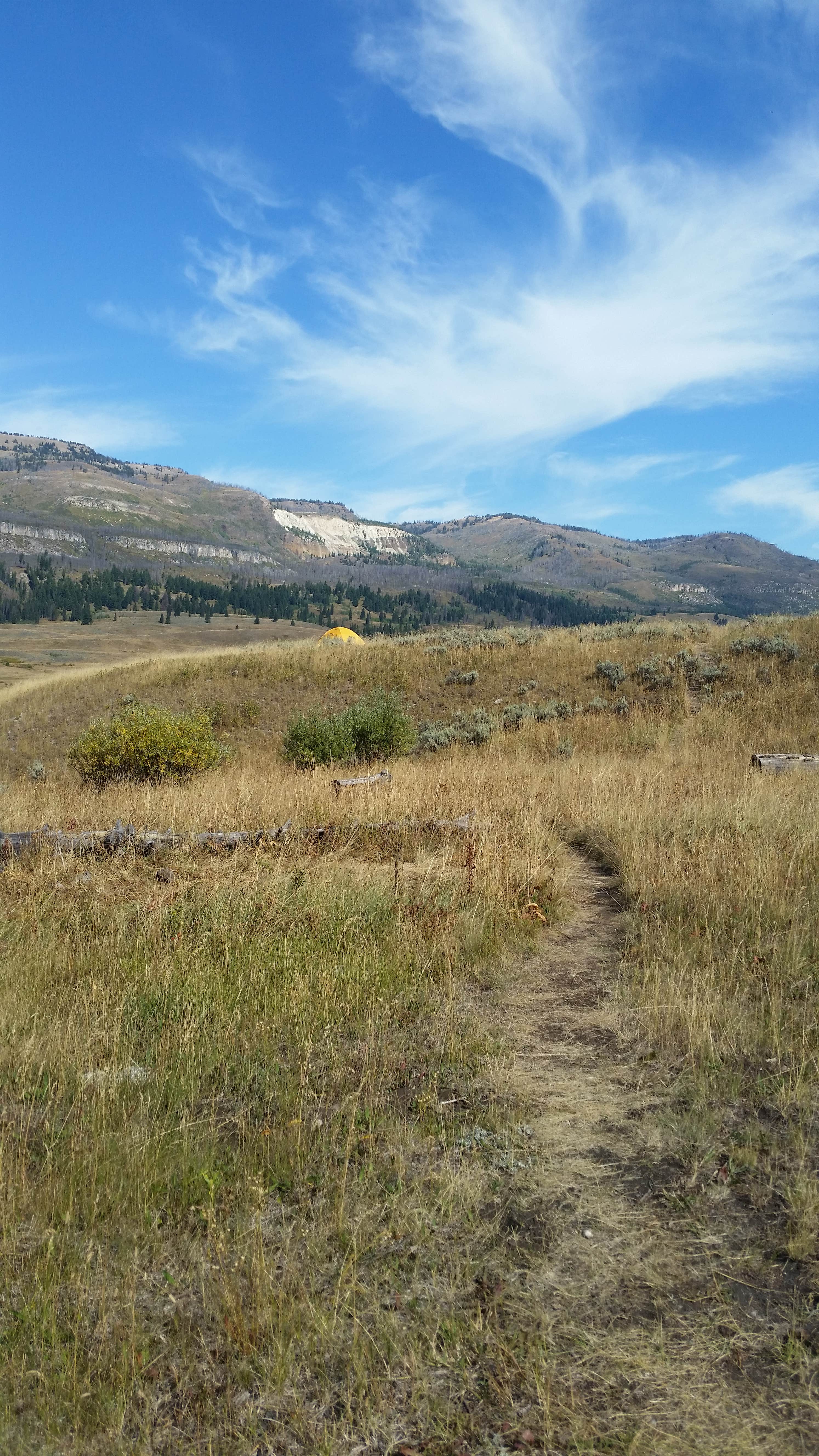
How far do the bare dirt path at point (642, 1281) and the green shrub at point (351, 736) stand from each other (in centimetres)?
1317

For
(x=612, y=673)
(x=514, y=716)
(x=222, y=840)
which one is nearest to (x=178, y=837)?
(x=222, y=840)

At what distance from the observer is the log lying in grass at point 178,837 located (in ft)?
23.9

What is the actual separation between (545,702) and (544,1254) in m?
21.3

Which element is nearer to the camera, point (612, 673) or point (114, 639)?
point (612, 673)

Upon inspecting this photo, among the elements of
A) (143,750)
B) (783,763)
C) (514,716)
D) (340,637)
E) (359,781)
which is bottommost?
(143,750)

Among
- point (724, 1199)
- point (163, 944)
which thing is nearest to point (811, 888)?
point (724, 1199)

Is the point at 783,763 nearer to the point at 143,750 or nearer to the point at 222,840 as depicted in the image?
the point at 222,840

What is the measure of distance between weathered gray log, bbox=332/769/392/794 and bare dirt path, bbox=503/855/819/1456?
A: 7172 millimetres

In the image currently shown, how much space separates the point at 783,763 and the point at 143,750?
12520 millimetres

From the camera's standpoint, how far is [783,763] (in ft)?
38.9

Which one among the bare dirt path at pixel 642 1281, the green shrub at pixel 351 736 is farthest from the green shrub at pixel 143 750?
the bare dirt path at pixel 642 1281

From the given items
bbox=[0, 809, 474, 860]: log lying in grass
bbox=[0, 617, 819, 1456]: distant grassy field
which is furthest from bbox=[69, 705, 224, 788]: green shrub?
bbox=[0, 617, 819, 1456]: distant grassy field

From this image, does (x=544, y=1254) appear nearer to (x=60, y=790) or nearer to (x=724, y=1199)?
(x=724, y=1199)

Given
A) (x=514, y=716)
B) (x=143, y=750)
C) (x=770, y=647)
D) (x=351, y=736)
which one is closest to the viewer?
(x=143, y=750)
